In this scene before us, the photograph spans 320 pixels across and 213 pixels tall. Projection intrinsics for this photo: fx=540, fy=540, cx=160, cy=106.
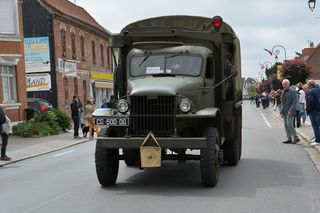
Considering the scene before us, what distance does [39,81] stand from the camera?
1473 inches

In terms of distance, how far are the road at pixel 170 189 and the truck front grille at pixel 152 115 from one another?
0.96 metres

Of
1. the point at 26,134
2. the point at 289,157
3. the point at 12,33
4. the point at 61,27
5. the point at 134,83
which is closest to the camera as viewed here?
the point at 134,83

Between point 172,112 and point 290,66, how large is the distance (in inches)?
1898

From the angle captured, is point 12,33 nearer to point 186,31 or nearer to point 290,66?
point 186,31

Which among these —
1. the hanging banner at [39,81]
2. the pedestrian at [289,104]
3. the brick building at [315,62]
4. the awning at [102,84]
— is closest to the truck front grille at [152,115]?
the pedestrian at [289,104]

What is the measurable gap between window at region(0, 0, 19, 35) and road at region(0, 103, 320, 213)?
13.4 metres

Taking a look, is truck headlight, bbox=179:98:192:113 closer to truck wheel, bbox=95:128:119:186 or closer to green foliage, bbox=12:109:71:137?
truck wheel, bbox=95:128:119:186

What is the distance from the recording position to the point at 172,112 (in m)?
8.55

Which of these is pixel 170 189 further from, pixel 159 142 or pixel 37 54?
pixel 37 54

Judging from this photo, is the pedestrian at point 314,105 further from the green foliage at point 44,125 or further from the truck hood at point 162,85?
the green foliage at point 44,125

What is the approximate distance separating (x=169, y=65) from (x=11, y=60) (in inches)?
667

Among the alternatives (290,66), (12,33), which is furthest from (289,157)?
(290,66)

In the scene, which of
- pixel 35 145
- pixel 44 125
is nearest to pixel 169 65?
pixel 35 145

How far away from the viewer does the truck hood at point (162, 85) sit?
8555mm
